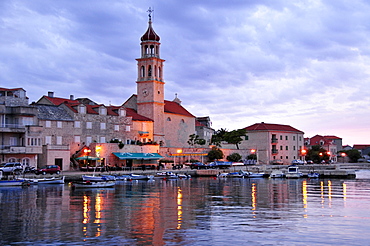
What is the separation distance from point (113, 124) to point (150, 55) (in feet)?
59.4

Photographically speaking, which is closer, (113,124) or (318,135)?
(113,124)

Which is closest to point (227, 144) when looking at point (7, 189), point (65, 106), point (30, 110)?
point (65, 106)

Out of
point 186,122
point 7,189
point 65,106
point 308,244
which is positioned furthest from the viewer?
point 186,122

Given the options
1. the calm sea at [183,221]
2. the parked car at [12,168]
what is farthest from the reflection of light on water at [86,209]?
the parked car at [12,168]

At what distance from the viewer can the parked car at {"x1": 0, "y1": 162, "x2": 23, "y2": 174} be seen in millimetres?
58750

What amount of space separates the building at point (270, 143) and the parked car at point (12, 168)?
2230 inches

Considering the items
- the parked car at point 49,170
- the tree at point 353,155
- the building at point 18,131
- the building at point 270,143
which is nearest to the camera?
the parked car at point 49,170

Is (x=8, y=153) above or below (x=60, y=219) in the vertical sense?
above

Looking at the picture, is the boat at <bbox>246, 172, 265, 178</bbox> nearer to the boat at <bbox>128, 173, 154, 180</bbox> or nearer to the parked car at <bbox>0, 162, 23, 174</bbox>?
the boat at <bbox>128, 173, 154, 180</bbox>

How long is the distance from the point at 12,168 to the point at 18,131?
6.02 metres

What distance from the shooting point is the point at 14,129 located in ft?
206

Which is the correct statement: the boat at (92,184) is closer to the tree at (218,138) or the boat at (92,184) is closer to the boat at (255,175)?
the boat at (255,175)

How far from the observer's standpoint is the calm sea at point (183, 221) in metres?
22.2

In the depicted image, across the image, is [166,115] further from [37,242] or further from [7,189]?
[37,242]
